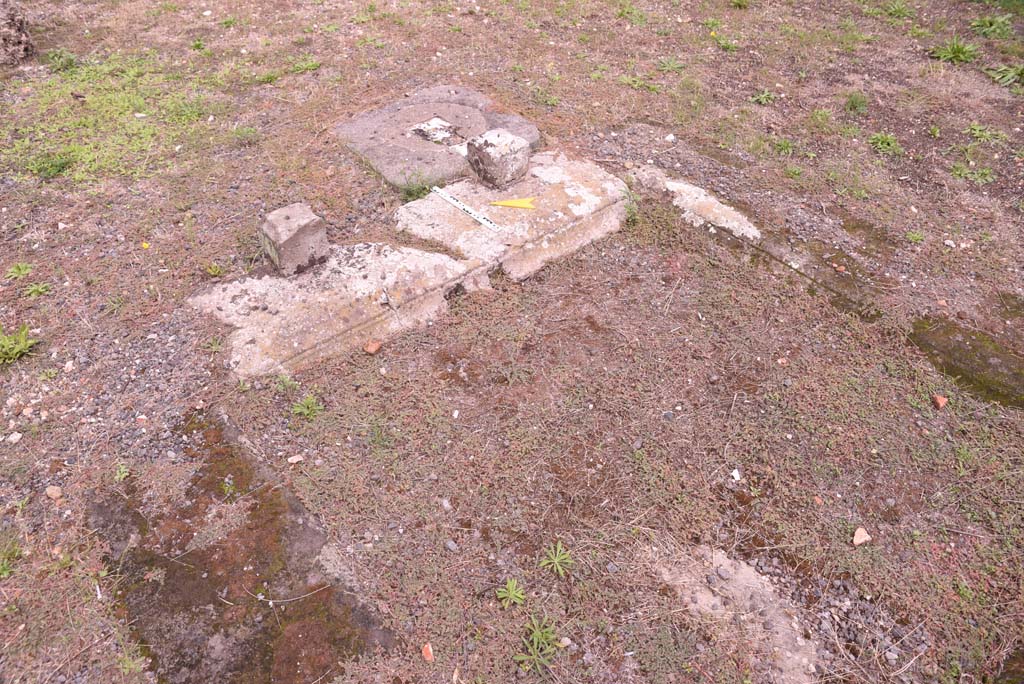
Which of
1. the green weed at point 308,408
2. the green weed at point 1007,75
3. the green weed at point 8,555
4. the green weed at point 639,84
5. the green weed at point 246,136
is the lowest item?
the green weed at point 8,555

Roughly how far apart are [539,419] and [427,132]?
2947 mm

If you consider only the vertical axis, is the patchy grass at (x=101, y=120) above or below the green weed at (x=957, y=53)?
below

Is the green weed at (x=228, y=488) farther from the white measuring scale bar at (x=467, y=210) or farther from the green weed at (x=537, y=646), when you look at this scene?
the white measuring scale bar at (x=467, y=210)

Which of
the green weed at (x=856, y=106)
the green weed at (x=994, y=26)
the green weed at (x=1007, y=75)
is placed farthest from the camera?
the green weed at (x=994, y=26)

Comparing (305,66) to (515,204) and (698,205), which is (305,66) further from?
(698,205)

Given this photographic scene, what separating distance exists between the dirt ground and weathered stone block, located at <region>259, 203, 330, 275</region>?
273mm

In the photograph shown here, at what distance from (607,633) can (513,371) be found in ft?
4.97

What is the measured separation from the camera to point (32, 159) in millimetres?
5188

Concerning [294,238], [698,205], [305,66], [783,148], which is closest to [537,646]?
[294,238]

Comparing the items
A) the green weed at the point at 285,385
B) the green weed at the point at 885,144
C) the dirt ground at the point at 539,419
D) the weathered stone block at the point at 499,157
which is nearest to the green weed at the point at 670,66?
the dirt ground at the point at 539,419

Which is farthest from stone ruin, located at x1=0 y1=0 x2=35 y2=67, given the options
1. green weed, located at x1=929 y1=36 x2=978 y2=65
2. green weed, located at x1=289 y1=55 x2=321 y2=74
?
green weed, located at x1=929 y1=36 x2=978 y2=65

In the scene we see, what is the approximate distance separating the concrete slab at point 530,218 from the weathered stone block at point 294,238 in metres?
0.62

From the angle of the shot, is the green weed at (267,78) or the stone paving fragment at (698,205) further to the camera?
the green weed at (267,78)

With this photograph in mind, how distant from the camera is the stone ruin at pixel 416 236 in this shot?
3.83 meters
